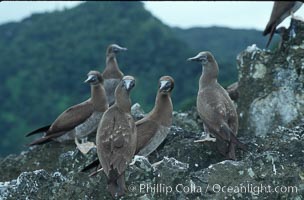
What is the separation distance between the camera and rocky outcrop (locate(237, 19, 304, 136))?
39.9 feet

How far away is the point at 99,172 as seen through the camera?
8898 mm

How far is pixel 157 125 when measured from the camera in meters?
10.2

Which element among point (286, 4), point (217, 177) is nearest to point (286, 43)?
point (286, 4)

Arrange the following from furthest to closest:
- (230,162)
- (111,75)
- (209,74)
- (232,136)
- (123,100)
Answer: (111,75) → (209,74) → (123,100) → (232,136) → (230,162)

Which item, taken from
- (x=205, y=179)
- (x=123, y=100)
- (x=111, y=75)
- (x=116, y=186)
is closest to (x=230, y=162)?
(x=205, y=179)

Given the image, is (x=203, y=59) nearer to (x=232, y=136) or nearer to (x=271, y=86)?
(x=271, y=86)

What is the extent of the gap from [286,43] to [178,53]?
31.1m

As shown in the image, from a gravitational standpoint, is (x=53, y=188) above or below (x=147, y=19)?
above

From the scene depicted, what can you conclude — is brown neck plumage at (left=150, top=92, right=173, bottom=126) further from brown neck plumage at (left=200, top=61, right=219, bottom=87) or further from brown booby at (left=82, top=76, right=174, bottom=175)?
brown neck plumage at (left=200, top=61, right=219, bottom=87)

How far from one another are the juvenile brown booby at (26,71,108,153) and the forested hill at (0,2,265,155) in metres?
22.2

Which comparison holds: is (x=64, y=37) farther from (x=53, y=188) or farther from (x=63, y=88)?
(x=53, y=188)

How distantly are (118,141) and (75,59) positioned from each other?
36.1 metres

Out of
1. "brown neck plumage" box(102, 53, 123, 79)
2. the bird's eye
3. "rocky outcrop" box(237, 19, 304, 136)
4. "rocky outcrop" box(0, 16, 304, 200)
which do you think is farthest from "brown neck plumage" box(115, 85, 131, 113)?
"brown neck plumage" box(102, 53, 123, 79)

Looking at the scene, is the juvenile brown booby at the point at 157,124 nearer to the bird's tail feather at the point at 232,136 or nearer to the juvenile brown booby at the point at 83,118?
the bird's tail feather at the point at 232,136
